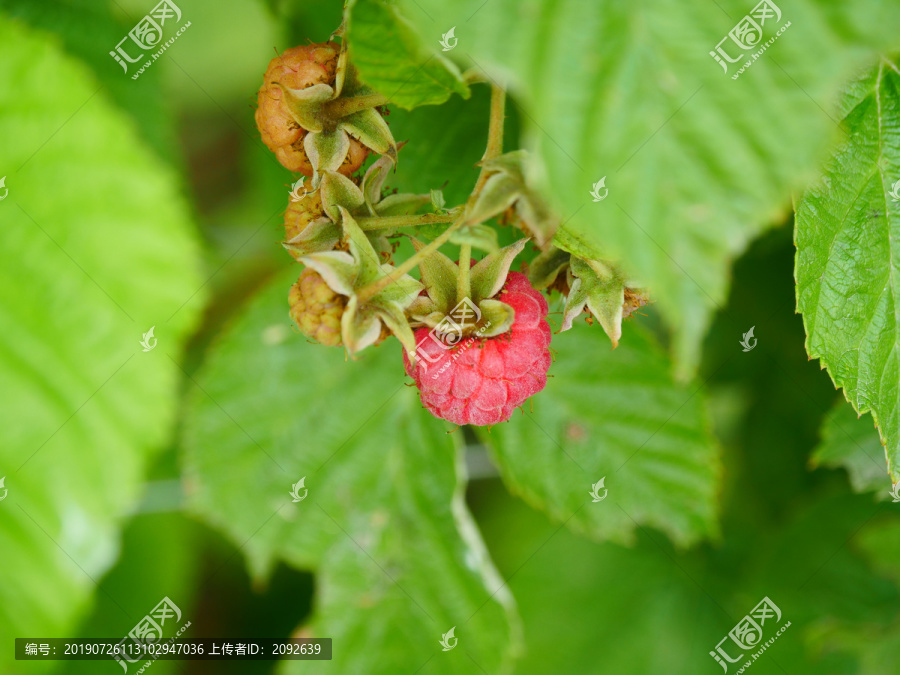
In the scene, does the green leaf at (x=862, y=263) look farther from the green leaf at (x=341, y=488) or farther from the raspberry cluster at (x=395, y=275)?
the green leaf at (x=341, y=488)

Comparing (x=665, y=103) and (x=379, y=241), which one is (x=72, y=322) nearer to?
(x=379, y=241)

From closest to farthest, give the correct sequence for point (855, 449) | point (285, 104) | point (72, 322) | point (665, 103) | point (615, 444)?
point (665, 103), point (285, 104), point (72, 322), point (855, 449), point (615, 444)

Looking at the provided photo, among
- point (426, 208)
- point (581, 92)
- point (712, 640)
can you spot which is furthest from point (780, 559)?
point (581, 92)

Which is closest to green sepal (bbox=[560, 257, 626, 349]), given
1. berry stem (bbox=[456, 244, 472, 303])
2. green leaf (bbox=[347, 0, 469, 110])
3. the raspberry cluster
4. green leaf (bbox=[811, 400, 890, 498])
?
the raspberry cluster

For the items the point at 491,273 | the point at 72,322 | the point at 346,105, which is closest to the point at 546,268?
the point at 491,273

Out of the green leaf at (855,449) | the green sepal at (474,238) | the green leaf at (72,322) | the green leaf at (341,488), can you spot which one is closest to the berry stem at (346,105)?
the green sepal at (474,238)

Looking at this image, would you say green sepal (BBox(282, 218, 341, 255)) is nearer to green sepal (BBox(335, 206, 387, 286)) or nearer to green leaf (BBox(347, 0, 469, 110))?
green sepal (BBox(335, 206, 387, 286))

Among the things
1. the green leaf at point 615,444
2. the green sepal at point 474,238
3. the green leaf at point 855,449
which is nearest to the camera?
the green sepal at point 474,238
